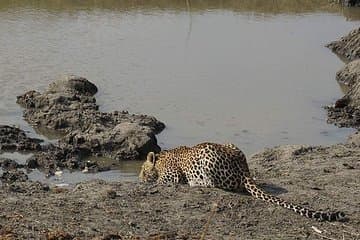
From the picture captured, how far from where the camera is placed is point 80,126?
509 inches

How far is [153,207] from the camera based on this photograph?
8.01 m

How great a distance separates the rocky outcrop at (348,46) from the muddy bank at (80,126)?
7.75 m

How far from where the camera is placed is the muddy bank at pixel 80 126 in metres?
11.5

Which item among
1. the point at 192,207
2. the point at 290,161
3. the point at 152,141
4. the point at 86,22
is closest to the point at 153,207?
the point at 192,207

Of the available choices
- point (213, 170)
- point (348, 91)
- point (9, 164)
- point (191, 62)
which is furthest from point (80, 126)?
point (191, 62)

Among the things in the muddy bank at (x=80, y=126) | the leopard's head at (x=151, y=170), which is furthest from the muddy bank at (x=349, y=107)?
the leopard's head at (x=151, y=170)

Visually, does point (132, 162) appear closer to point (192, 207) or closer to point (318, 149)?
point (318, 149)

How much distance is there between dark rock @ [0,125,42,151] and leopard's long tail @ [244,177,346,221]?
4.35 meters

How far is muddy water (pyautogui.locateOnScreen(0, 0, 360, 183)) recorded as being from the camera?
13938 mm

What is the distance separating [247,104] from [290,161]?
4.59 metres

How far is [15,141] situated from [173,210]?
15.5ft

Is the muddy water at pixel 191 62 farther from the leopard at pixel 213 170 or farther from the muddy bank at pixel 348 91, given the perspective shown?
the leopard at pixel 213 170

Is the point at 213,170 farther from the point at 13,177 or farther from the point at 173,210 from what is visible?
the point at 13,177

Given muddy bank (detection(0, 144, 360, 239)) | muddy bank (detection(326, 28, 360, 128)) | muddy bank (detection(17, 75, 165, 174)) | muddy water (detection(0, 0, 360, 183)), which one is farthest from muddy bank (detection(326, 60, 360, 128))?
muddy bank (detection(0, 144, 360, 239))
